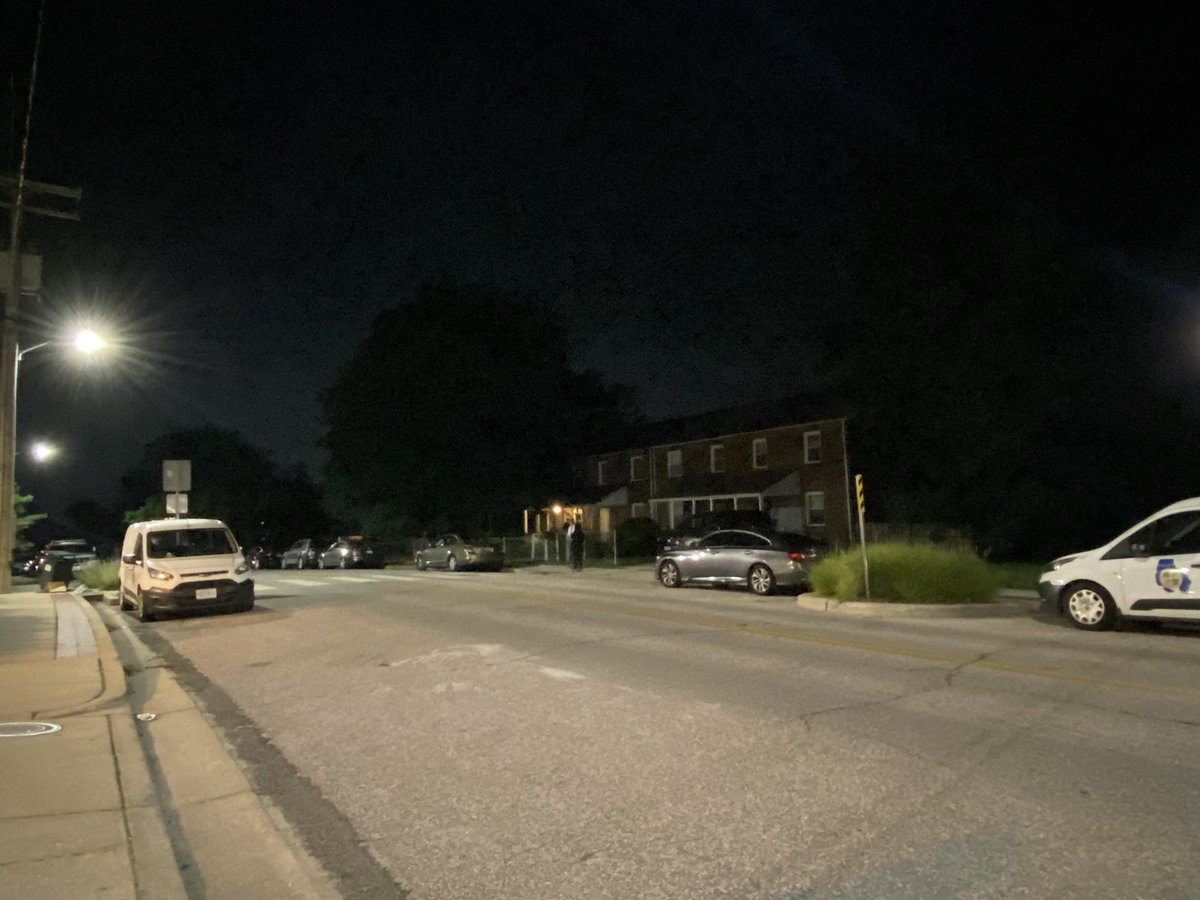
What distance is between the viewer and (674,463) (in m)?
45.8

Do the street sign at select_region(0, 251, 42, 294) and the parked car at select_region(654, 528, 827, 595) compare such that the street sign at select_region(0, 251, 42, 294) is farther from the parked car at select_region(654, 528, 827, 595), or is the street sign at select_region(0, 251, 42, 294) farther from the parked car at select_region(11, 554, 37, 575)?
the parked car at select_region(11, 554, 37, 575)

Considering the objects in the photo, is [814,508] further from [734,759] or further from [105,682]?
[734,759]

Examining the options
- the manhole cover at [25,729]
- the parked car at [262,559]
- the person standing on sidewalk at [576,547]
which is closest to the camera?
the manhole cover at [25,729]

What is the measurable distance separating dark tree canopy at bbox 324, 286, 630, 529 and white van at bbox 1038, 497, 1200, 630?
35463mm

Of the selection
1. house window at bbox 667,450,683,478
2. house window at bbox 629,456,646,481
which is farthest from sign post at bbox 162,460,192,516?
house window at bbox 629,456,646,481

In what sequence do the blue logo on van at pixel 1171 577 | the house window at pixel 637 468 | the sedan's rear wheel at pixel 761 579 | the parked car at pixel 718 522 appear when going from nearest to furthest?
the blue logo on van at pixel 1171 577 < the sedan's rear wheel at pixel 761 579 < the parked car at pixel 718 522 < the house window at pixel 637 468

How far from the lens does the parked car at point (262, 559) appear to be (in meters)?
47.5

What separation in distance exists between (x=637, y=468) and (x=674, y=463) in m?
3.01

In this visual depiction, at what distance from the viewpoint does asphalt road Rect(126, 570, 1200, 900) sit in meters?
4.68

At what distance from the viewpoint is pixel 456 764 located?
6.71 m

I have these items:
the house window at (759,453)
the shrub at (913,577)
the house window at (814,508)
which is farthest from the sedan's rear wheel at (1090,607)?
the house window at (759,453)

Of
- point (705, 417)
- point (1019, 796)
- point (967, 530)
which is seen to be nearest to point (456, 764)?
point (1019, 796)

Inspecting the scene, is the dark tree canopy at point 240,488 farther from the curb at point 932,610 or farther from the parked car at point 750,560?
the curb at point 932,610

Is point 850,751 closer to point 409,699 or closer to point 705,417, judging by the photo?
point 409,699
